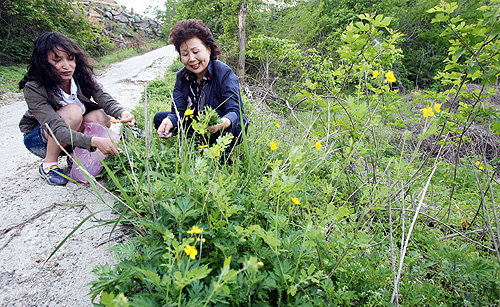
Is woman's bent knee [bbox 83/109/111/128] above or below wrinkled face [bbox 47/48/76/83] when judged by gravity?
below

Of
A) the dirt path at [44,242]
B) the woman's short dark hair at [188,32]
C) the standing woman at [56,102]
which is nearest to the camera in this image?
the dirt path at [44,242]

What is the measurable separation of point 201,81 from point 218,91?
0.72ft

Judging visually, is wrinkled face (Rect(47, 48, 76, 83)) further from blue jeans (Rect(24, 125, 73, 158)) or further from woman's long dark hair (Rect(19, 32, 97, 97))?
blue jeans (Rect(24, 125, 73, 158))

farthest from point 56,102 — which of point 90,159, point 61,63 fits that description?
point 90,159

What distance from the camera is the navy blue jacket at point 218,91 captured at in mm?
2160

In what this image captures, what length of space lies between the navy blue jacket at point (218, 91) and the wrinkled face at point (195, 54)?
0.35 feet

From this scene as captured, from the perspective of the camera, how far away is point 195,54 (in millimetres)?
2148

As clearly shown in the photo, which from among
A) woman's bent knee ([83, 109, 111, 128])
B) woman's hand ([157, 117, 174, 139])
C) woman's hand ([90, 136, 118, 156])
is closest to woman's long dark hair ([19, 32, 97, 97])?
woman's bent knee ([83, 109, 111, 128])

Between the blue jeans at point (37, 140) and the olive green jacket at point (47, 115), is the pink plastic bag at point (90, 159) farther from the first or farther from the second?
the blue jeans at point (37, 140)

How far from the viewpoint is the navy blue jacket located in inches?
85.0

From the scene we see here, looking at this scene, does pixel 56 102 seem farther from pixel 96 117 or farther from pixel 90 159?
pixel 90 159

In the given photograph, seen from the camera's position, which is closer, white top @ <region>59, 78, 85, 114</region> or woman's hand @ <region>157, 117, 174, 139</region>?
woman's hand @ <region>157, 117, 174, 139</region>

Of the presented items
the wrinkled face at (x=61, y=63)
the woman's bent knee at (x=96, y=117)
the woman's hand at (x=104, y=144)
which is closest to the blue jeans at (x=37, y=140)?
the woman's bent knee at (x=96, y=117)

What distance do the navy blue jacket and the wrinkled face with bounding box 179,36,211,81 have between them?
11 centimetres
